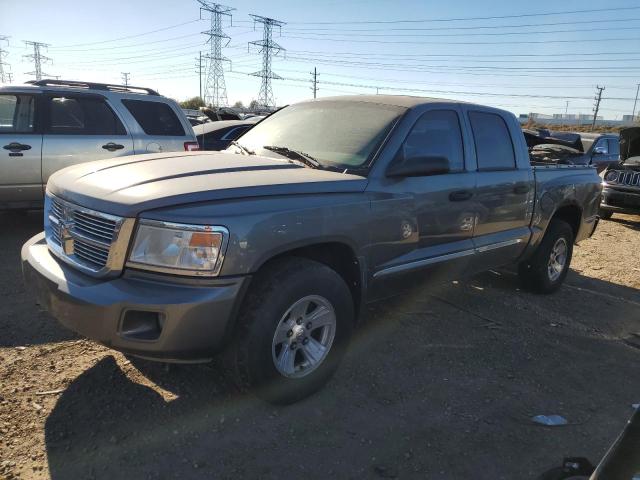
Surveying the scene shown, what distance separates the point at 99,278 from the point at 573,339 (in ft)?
12.9

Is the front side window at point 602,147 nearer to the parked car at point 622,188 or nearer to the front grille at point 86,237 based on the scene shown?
the parked car at point 622,188

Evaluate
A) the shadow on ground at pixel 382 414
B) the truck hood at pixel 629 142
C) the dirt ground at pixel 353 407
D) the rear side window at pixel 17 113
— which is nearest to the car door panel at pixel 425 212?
the dirt ground at pixel 353 407

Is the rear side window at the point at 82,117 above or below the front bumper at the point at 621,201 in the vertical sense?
above

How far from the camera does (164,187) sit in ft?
9.37

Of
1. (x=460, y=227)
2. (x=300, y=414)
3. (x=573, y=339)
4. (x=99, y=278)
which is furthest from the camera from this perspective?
(x=573, y=339)

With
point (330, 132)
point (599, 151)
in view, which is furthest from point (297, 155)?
point (599, 151)

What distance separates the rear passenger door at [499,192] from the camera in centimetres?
455

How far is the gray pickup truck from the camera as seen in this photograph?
106 inches

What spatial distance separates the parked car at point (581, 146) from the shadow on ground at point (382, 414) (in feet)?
20.8

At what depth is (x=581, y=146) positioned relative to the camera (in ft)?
40.8

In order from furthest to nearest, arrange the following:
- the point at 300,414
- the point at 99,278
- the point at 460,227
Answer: the point at 460,227 < the point at 300,414 < the point at 99,278

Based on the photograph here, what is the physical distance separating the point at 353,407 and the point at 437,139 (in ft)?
7.01

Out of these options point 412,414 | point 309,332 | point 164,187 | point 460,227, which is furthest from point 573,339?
point 164,187

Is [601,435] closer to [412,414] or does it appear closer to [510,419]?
[510,419]
